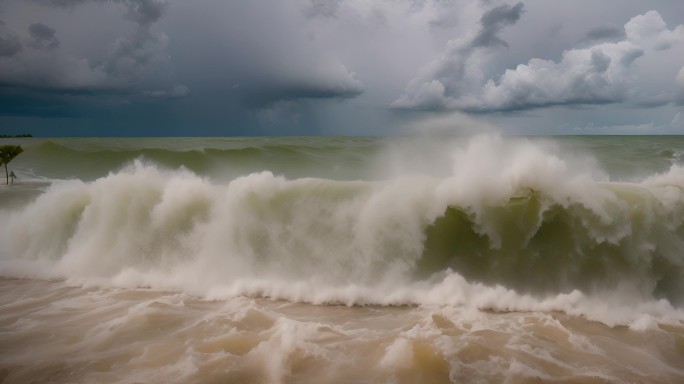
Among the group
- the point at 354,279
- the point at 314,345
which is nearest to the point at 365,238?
the point at 354,279

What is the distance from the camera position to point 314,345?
15.7 ft

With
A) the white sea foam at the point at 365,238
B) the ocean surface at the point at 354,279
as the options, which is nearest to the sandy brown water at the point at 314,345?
the ocean surface at the point at 354,279

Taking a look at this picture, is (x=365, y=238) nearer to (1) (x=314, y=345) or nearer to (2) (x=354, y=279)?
(2) (x=354, y=279)

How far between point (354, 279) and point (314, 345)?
8.10 ft

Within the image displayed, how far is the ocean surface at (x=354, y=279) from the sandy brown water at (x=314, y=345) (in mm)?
29

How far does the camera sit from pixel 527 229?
7.45 m

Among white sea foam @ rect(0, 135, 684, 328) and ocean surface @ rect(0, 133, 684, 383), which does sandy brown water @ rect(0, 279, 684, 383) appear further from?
white sea foam @ rect(0, 135, 684, 328)

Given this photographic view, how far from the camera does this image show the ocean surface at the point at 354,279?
4449 millimetres

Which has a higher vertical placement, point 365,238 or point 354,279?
point 365,238

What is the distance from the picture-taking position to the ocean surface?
4449mm

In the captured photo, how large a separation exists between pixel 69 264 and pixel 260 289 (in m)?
4.46

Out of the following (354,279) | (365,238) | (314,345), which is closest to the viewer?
(314,345)

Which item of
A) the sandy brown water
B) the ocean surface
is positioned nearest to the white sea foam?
the ocean surface

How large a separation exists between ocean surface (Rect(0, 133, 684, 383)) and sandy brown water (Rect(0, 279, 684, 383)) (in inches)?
1.1
